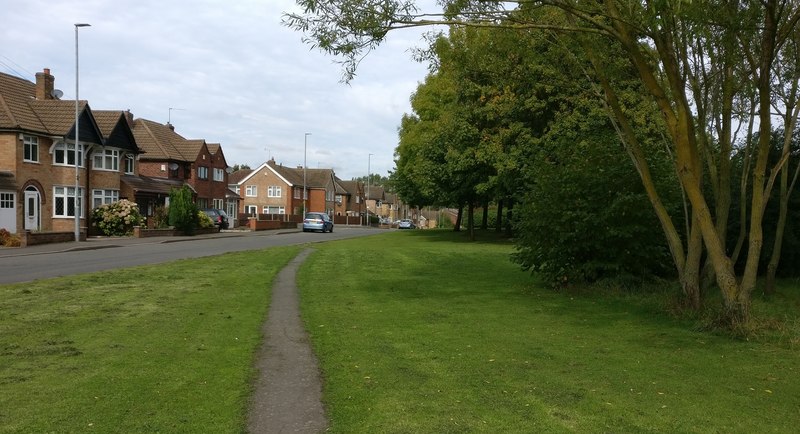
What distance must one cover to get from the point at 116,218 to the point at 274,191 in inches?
2115

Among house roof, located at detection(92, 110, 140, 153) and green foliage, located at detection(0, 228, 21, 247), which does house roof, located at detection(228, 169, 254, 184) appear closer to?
house roof, located at detection(92, 110, 140, 153)

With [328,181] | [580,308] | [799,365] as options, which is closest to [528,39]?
[580,308]

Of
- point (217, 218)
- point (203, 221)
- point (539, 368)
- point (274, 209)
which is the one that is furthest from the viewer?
point (274, 209)

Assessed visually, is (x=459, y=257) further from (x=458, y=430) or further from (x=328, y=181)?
(x=328, y=181)

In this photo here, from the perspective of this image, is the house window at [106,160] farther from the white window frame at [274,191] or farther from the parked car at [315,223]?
the white window frame at [274,191]

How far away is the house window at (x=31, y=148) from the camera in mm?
34812

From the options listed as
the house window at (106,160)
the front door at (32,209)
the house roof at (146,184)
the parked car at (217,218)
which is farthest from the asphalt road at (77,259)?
the parked car at (217,218)

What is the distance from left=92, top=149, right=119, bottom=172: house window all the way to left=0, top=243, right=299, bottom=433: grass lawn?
28892 mm

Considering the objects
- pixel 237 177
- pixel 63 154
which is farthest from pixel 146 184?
pixel 237 177

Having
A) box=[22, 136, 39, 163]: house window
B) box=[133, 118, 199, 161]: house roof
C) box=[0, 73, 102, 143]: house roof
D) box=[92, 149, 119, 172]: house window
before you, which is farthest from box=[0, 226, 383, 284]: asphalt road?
box=[133, 118, 199, 161]: house roof

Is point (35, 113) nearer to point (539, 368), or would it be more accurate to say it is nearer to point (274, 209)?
point (539, 368)

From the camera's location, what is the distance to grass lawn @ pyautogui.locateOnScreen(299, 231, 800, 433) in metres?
5.55

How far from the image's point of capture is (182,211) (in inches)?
1575

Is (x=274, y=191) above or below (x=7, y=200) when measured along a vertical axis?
above
